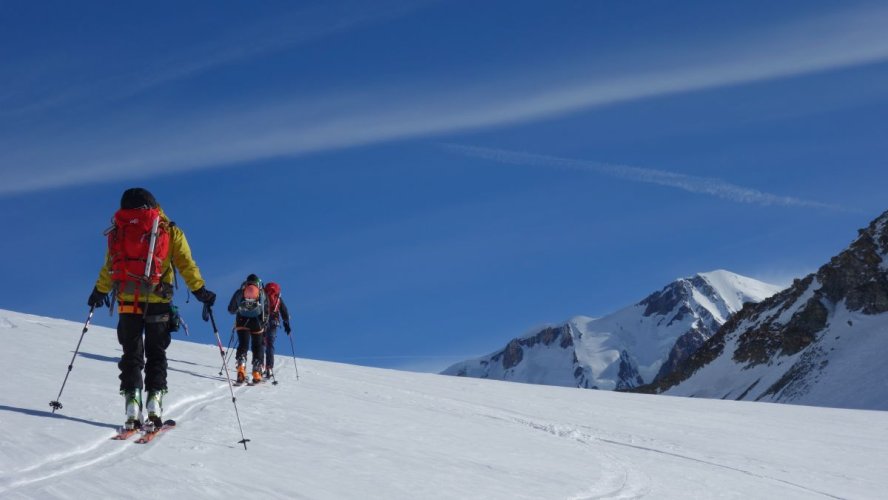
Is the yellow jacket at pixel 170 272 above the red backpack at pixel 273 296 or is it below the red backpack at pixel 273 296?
below

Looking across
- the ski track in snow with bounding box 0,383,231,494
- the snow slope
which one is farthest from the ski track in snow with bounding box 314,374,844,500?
the ski track in snow with bounding box 0,383,231,494

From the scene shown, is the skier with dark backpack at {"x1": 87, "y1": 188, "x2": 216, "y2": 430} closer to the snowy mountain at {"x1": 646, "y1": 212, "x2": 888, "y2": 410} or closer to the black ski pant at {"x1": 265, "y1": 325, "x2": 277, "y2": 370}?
the black ski pant at {"x1": 265, "y1": 325, "x2": 277, "y2": 370}

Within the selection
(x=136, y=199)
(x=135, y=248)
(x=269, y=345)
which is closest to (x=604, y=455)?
(x=135, y=248)

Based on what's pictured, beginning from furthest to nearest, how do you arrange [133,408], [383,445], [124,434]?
[383,445], [133,408], [124,434]

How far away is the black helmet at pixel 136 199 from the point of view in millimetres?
9367

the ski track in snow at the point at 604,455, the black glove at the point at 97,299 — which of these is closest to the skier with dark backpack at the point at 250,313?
the ski track in snow at the point at 604,455

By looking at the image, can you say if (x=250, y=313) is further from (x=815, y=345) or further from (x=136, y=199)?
(x=815, y=345)

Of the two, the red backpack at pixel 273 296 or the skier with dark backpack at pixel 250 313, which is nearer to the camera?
the skier with dark backpack at pixel 250 313

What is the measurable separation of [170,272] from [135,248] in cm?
55

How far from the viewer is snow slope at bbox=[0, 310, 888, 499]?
7.40 metres

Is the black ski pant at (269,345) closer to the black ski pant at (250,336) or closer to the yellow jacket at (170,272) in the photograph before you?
the black ski pant at (250,336)

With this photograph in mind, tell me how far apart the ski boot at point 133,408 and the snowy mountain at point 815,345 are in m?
75.3

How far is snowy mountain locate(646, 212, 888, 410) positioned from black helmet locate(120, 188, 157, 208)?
75.6 m

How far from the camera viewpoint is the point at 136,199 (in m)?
9.38
